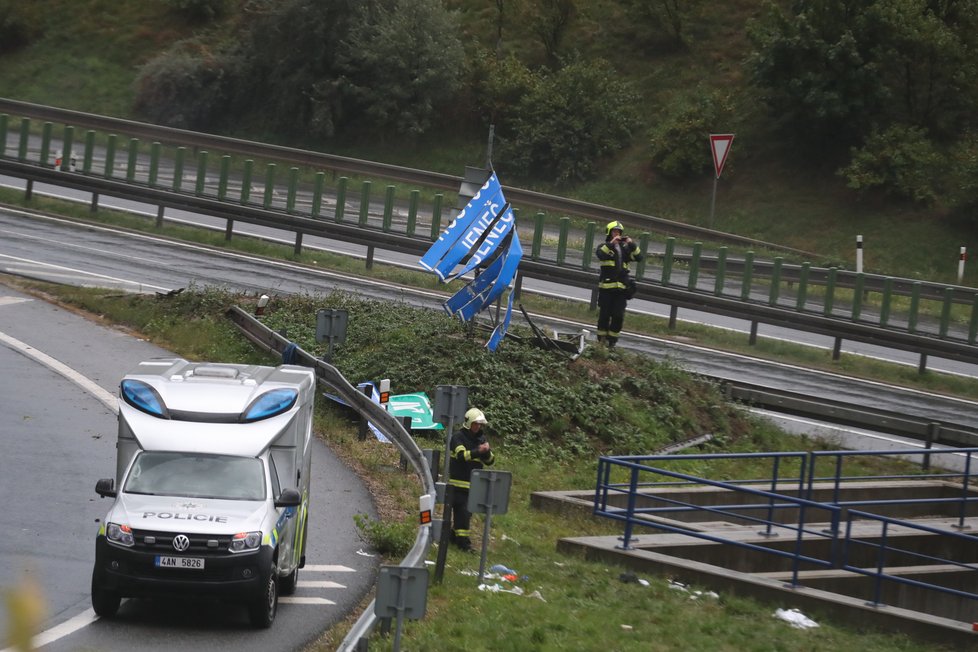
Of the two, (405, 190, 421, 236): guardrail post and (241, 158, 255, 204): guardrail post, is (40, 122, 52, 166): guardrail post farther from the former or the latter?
(405, 190, 421, 236): guardrail post

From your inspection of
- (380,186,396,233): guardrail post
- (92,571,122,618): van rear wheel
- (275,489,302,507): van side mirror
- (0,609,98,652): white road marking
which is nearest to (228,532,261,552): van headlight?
(275,489,302,507): van side mirror

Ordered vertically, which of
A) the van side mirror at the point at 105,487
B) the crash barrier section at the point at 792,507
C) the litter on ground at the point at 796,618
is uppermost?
the van side mirror at the point at 105,487

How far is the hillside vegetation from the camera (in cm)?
3556

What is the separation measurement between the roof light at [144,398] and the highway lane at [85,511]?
1636 mm

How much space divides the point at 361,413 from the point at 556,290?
13.1 meters

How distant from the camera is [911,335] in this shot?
2492cm

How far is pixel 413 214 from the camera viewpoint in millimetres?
28141

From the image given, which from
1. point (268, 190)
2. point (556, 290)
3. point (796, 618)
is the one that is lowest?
point (796, 618)

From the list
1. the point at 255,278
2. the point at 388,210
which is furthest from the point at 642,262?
the point at 255,278

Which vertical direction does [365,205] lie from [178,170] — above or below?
below

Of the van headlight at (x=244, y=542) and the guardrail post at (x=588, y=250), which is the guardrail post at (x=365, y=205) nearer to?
the guardrail post at (x=588, y=250)

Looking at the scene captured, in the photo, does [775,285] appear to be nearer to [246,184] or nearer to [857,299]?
[857,299]

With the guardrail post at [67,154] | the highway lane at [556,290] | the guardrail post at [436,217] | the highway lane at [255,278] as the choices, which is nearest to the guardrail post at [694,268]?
the highway lane at [255,278]

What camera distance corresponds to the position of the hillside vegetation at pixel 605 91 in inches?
1400
